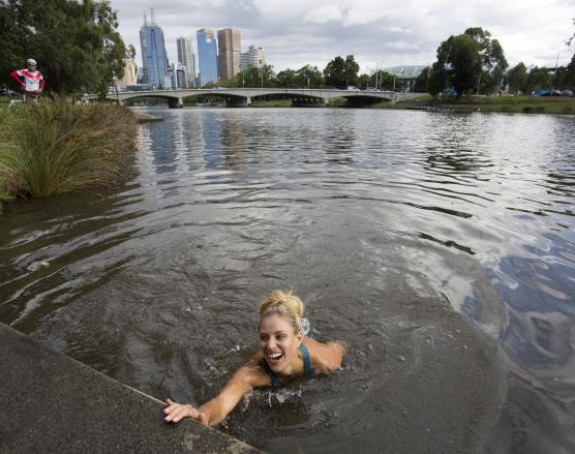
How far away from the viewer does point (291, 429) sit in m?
3.04

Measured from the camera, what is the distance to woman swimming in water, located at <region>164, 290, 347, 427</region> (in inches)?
123

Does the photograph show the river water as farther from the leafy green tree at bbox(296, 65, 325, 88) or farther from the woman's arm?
the leafy green tree at bbox(296, 65, 325, 88)

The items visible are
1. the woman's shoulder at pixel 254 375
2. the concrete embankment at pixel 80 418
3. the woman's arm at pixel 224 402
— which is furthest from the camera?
the woman's shoulder at pixel 254 375

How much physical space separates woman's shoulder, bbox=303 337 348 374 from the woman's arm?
51cm

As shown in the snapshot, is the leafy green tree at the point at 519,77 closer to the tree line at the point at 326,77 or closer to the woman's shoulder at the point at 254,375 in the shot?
the tree line at the point at 326,77

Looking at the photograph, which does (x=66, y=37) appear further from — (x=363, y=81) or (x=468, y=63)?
(x=363, y=81)

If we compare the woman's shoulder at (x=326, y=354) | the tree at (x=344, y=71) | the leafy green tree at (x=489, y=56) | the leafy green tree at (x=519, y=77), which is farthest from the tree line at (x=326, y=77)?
the woman's shoulder at (x=326, y=354)

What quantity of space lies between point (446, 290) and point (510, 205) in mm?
4742

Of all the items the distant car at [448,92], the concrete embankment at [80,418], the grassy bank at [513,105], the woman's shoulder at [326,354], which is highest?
the distant car at [448,92]

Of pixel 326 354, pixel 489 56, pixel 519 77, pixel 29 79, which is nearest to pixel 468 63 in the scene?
pixel 489 56

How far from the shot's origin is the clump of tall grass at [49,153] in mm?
8320

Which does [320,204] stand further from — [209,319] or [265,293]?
[209,319]

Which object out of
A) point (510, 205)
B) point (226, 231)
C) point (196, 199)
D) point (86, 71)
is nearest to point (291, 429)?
point (226, 231)

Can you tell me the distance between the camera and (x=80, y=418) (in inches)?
94.5
